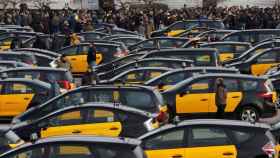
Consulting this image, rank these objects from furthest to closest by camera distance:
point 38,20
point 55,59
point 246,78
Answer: point 38,20, point 55,59, point 246,78

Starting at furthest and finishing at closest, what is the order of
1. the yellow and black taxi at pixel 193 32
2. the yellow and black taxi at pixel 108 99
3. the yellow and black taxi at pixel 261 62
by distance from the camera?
1. the yellow and black taxi at pixel 193 32
2. the yellow and black taxi at pixel 261 62
3. the yellow and black taxi at pixel 108 99

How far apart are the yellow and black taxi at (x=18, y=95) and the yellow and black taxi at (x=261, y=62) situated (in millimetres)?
7445

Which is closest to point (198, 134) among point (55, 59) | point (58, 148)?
point (58, 148)

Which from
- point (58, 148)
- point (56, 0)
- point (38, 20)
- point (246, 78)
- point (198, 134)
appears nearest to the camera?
point (58, 148)

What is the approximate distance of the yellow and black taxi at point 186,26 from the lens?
36.8 meters

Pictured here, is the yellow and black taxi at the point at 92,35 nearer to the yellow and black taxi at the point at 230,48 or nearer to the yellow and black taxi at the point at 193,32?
the yellow and black taxi at the point at 193,32

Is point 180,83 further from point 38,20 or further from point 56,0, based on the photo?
point 56,0

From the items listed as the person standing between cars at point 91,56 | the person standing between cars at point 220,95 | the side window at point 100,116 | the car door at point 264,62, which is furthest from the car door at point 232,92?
the person standing between cars at point 91,56

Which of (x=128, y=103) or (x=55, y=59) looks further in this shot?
(x=55, y=59)

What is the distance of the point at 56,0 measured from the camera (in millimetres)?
65062

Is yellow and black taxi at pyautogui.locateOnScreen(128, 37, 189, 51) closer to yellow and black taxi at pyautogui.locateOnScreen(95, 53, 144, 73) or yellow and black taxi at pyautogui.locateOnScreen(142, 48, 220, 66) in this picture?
yellow and black taxi at pyautogui.locateOnScreen(95, 53, 144, 73)

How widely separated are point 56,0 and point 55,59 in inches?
1592

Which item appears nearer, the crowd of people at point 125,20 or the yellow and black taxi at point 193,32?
the yellow and black taxi at point 193,32

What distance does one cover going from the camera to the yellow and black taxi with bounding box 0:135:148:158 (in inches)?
395
